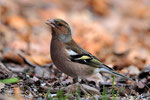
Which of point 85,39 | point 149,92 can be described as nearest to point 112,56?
point 85,39

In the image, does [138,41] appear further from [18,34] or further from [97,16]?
[18,34]

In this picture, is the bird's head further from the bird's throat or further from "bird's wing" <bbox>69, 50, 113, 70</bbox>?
"bird's wing" <bbox>69, 50, 113, 70</bbox>

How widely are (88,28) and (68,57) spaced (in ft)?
20.6

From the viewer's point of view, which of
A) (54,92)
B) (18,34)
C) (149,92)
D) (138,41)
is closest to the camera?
(54,92)

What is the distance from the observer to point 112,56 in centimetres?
868

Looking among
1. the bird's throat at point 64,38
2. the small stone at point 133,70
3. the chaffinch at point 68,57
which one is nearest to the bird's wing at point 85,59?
the chaffinch at point 68,57

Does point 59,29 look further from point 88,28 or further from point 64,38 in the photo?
point 88,28

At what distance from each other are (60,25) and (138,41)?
6.21 m

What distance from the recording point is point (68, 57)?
5762 mm

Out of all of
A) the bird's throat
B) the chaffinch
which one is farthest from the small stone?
the bird's throat

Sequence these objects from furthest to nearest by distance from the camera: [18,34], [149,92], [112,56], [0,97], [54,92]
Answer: [18,34] < [112,56] < [149,92] < [54,92] < [0,97]

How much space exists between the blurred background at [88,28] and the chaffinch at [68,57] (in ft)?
4.79

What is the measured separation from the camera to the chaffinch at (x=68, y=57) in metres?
5.72

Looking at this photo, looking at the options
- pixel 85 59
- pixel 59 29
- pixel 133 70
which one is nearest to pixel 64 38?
pixel 59 29
